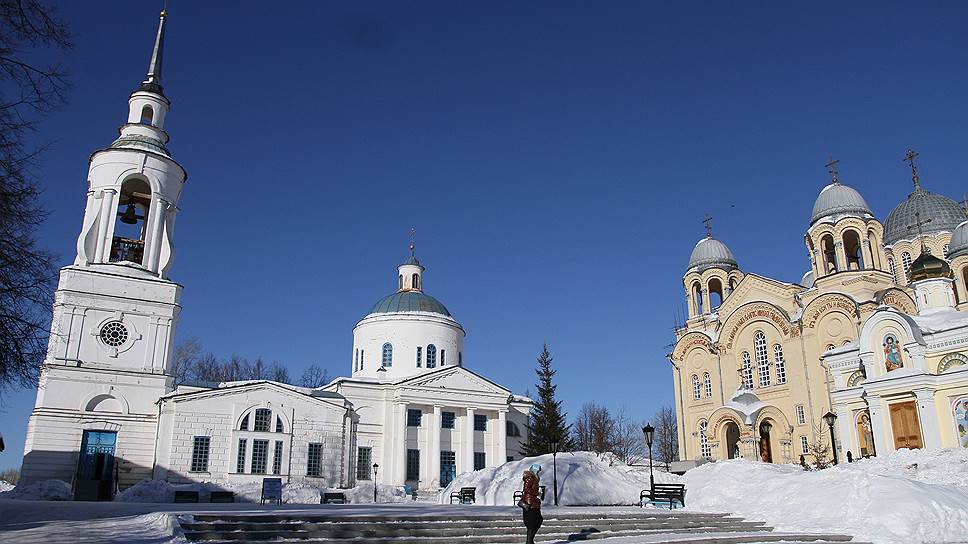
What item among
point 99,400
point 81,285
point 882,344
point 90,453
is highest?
point 81,285

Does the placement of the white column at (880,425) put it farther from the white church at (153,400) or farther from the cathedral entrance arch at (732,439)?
the white church at (153,400)

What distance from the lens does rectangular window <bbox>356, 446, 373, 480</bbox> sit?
125 feet

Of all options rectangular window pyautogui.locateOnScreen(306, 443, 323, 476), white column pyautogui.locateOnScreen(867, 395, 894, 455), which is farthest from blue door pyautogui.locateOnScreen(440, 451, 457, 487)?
white column pyautogui.locateOnScreen(867, 395, 894, 455)

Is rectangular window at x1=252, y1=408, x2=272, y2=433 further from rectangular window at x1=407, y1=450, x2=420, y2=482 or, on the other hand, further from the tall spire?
the tall spire

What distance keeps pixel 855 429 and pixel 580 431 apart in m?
44.7

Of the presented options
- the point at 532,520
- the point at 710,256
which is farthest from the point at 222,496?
the point at 710,256

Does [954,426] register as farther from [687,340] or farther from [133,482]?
[133,482]

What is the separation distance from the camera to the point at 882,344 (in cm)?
3069

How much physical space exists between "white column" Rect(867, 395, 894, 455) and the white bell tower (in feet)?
Result: 93.8

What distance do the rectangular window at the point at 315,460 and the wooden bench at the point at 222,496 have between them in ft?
22.5

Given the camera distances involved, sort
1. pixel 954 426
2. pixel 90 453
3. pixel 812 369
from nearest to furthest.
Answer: pixel 954 426, pixel 90 453, pixel 812 369

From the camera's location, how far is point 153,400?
1223 inches

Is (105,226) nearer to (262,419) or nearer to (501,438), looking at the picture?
(262,419)

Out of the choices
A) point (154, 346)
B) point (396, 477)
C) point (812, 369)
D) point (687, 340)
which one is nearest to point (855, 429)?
point (812, 369)
